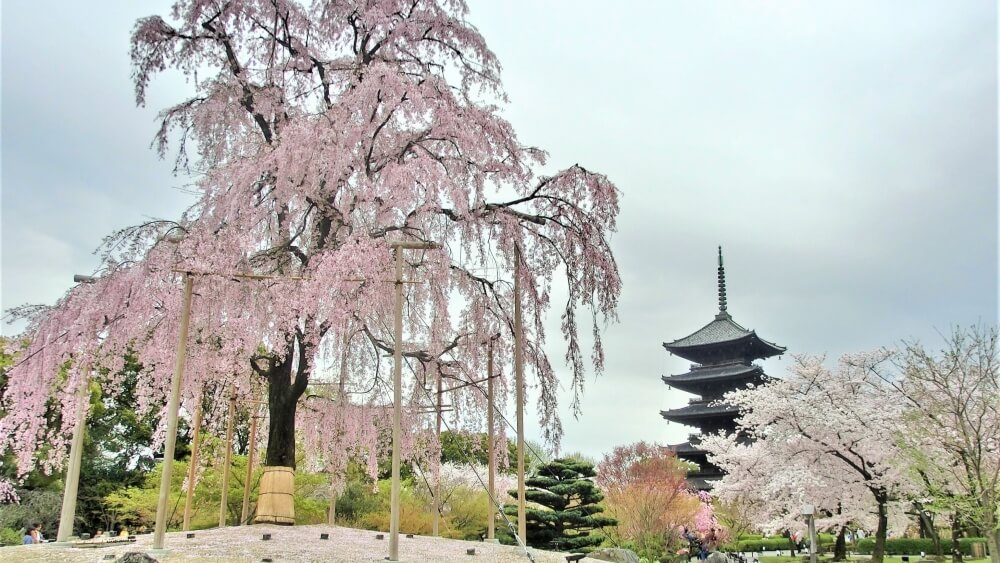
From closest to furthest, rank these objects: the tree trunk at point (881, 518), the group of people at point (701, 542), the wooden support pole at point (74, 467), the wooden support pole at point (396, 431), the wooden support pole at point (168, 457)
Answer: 1. the wooden support pole at point (168, 457)
2. the wooden support pole at point (396, 431)
3. the wooden support pole at point (74, 467)
4. the tree trunk at point (881, 518)
5. the group of people at point (701, 542)

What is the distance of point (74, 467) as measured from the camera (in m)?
10.9

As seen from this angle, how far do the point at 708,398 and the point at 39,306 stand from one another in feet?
113

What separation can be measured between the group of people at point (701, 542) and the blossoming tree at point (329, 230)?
13299mm

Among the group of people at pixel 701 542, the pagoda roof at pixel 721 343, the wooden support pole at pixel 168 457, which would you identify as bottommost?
the group of people at pixel 701 542

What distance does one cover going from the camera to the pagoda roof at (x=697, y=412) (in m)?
37.4

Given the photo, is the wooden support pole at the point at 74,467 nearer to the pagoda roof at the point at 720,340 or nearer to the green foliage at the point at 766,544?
the green foliage at the point at 766,544

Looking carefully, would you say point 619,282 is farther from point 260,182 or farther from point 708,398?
point 708,398

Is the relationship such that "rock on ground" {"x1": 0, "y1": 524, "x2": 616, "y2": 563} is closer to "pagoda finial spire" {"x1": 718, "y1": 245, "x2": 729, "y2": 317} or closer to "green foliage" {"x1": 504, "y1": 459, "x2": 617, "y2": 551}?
"green foliage" {"x1": 504, "y1": 459, "x2": 617, "y2": 551}

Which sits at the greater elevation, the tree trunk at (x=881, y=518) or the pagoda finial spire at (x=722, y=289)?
the pagoda finial spire at (x=722, y=289)

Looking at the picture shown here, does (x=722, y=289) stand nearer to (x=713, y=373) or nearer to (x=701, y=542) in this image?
(x=713, y=373)

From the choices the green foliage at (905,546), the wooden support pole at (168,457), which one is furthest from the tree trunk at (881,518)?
the wooden support pole at (168,457)

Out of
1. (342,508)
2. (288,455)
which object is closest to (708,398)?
(342,508)

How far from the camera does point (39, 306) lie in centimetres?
1137

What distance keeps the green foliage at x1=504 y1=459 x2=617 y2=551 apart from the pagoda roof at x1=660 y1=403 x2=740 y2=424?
1944 cm
